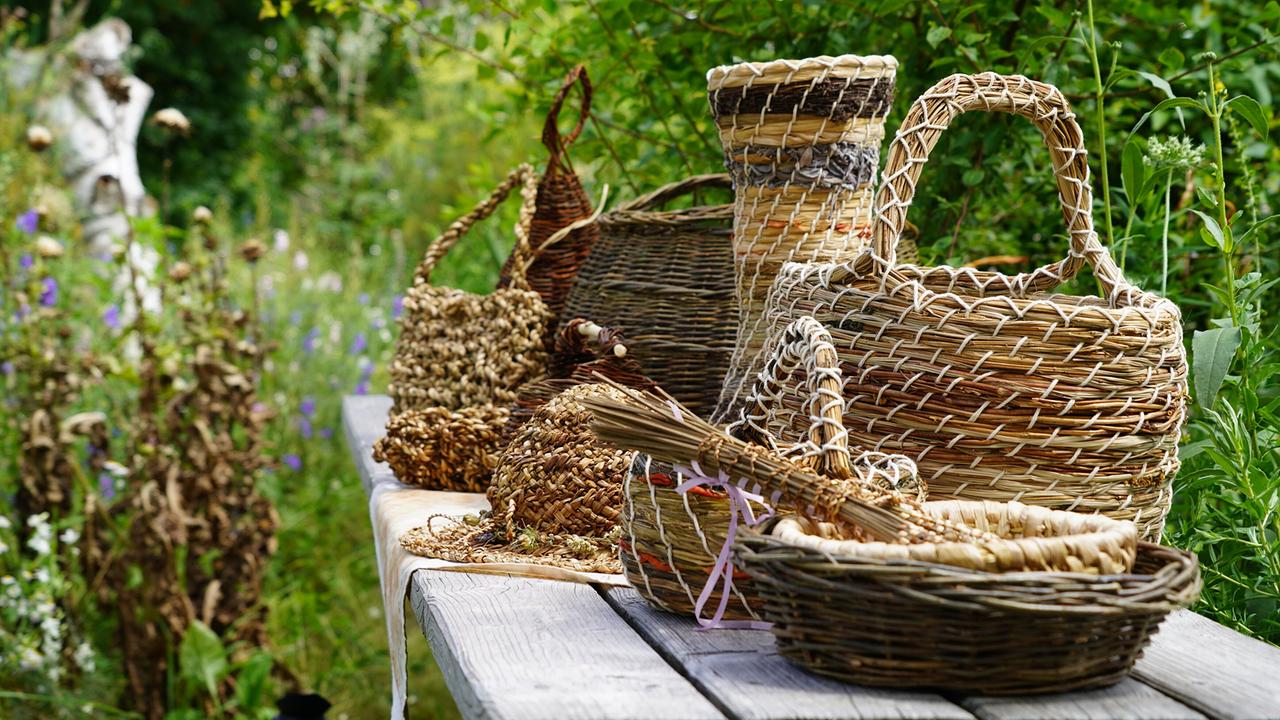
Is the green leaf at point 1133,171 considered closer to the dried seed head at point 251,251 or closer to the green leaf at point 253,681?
the dried seed head at point 251,251

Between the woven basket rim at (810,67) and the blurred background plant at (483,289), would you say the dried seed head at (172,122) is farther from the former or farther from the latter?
the woven basket rim at (810,67)

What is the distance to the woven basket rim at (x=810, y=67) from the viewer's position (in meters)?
1.77

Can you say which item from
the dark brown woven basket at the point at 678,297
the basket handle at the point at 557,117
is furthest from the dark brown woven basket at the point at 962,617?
the basket handle at the point at 557,117

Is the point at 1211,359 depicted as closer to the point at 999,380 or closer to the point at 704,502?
the point at 999,380

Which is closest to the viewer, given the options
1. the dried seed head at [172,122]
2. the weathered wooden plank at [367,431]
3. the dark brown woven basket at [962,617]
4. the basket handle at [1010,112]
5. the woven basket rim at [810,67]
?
the dark brown woven basket at [962,617]

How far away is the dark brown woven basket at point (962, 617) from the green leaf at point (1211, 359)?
505 mm

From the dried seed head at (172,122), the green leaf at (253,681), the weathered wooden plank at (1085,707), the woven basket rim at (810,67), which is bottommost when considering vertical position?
the green leaf at (253,681)

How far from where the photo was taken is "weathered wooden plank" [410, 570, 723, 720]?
1.06 meters

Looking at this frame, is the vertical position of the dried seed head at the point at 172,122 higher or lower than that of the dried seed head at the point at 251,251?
higher

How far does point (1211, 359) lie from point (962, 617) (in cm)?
74

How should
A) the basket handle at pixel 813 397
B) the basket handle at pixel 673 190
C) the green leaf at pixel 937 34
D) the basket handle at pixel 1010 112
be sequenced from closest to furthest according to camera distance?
the basket handle at pixel 813 397, the basket handle at pixel 1010 112, the green leaf at pixel 937 34, the basket handle at pixel 673 190

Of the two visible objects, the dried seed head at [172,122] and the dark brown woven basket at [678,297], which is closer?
the dark brown woven basket at [678,297]

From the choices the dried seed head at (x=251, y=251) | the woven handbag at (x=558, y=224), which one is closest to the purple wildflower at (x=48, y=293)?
the dried seed head at (x=251, y=251)

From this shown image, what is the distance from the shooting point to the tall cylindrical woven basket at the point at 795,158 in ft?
5.89
